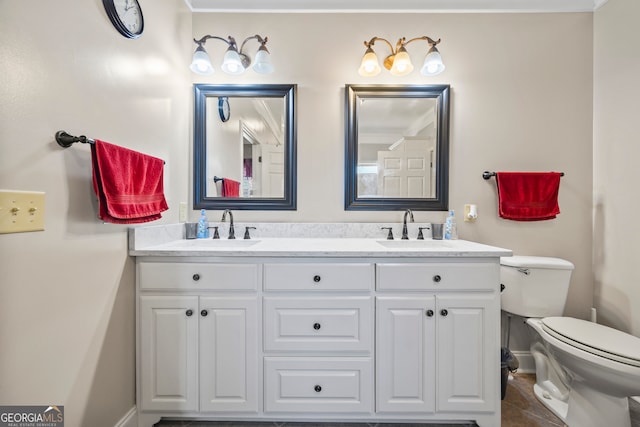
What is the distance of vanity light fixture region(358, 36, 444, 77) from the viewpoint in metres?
1.62

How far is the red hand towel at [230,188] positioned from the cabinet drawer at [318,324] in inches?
33.7

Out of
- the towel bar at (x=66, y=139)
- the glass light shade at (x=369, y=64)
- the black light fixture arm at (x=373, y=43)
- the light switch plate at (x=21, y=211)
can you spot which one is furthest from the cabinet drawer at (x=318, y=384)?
the black light fixture arm at (x=373, y=43)

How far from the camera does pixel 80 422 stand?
98cm

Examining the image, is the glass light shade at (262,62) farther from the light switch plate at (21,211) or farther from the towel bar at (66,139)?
the light switch plate at (21,211)

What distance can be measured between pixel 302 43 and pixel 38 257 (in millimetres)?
1830

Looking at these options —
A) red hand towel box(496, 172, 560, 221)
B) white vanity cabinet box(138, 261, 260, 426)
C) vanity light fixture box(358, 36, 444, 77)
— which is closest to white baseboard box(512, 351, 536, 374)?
red hand towel box(496, 172, 560, 221)

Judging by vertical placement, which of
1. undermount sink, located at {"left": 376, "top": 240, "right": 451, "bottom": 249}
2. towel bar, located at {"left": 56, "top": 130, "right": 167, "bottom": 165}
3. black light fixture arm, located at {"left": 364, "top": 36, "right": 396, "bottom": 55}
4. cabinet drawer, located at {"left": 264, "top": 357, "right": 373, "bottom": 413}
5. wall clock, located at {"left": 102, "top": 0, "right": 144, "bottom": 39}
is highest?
black light fixture arm, located at {"left": 364, "top": 36, "right": 396, "bottom": 55}

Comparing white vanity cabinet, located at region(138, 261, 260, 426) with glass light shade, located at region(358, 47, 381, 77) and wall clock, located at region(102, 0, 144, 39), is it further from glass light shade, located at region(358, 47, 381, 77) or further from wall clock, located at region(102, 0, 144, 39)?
glass light shade, located at region(358, 47, 381, 77)

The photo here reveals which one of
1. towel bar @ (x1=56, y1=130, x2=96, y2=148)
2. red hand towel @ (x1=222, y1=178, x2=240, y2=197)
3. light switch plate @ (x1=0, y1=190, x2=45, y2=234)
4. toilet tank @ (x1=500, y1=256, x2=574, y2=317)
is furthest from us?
red hand towel @ (x1=222, y1=178, x2=240, y2=197)

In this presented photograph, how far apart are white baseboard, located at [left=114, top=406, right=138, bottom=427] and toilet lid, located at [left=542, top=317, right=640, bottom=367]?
211 cm

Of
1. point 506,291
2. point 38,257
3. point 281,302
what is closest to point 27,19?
point 38,257

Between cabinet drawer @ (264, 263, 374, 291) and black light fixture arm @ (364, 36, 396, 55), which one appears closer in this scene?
cabinet drawer @ (264, 263, 374, 291)

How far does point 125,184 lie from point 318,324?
1072 mm

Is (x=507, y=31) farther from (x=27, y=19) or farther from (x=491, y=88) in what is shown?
(x=27, y=19)
